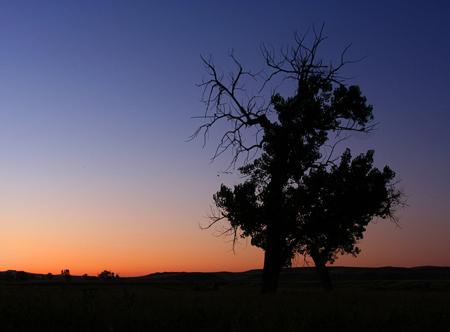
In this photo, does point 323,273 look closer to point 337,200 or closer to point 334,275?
point 337,200

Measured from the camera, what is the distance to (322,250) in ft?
107

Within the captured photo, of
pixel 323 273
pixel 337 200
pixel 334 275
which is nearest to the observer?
pixel 337 200

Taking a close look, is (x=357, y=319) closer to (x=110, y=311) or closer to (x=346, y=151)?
(x=110, y=311)

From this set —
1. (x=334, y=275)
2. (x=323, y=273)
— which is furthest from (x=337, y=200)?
(x=334, y=275)

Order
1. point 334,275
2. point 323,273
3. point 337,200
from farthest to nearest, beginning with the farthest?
point 334,275, point 323,273, point 337,200

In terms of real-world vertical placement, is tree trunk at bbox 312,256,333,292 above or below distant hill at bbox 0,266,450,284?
below

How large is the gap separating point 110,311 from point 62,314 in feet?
2.31

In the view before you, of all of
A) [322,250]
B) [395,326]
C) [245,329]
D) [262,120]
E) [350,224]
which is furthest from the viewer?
[322,250]

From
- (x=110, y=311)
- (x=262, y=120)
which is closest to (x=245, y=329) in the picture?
(x=110, y=311)

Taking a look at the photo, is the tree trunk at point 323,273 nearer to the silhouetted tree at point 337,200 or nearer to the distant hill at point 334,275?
the silhouetted tree at point 337,200

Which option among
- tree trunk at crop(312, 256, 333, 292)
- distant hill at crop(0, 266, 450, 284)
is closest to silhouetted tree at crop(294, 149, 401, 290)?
tree trunk at crop(312, 256, 333, 292)

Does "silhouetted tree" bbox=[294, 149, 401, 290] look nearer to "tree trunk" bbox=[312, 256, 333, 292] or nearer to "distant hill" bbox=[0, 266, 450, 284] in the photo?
"tree trunk" bbox=[312, 256, 333, 292]

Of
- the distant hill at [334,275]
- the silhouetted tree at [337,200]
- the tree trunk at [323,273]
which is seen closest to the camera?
the silhouetted tree at [337,200]

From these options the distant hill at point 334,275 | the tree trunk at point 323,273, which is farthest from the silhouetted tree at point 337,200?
the distant hill at point 334,275
